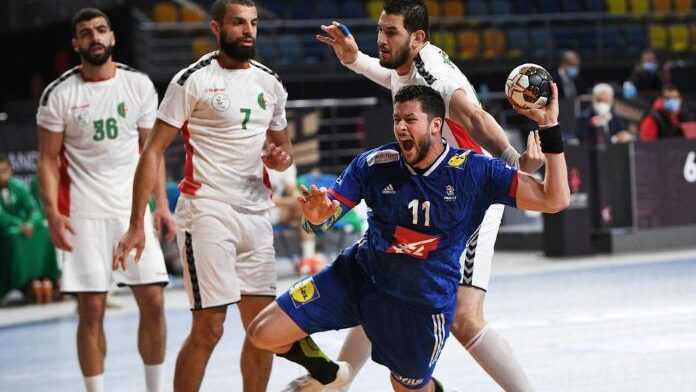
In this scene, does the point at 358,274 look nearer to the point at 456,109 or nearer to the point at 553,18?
the point at 456,109

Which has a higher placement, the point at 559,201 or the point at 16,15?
the point at 16,15

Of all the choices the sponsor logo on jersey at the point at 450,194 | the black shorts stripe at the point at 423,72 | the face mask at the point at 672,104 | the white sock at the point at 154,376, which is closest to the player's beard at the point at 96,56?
the white sock at the point at 154,376

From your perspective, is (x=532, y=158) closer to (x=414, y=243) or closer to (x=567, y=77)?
(x=414, y=243)

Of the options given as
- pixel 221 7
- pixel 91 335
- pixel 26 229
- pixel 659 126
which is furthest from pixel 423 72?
pixel 659 126

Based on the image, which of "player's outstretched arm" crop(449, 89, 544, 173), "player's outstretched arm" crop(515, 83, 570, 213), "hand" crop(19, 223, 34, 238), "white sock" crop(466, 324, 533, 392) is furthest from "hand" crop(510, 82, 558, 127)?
"hand" crop(19, 223, 34, 238)

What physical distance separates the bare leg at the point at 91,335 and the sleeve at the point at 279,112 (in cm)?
124

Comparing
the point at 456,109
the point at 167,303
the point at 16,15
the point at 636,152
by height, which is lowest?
the point at 167,303

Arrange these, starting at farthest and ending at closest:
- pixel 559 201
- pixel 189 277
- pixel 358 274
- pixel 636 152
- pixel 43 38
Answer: pixel 43 38 < pixel 636 152 < pixel 189 277 < pixel 358 274 < pixel 559 201

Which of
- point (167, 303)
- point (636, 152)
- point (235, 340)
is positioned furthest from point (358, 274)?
point (636, 152)

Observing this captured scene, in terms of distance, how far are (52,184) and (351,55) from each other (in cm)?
165

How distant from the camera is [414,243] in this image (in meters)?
5.12

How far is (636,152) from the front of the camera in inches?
551

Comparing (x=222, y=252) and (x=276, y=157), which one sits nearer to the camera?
(x=222, y=252)

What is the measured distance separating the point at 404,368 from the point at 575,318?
4559mm
